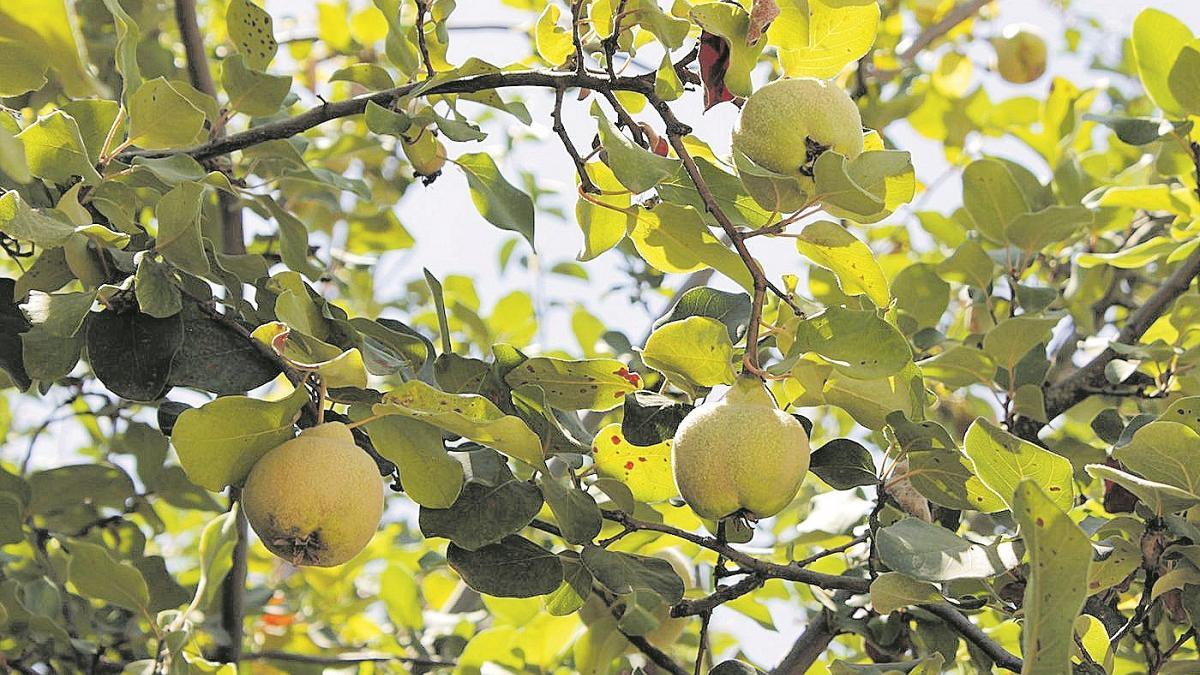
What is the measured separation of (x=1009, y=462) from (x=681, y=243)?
1.15ft

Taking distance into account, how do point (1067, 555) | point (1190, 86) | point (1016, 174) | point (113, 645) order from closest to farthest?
1. point (1067, 555)
2. point (1190, 86)
3. point (113, 645)
4. point (1016, 174)

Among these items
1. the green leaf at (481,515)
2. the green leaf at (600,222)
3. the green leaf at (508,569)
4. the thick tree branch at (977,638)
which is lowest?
the thick tree branch at (977,638)

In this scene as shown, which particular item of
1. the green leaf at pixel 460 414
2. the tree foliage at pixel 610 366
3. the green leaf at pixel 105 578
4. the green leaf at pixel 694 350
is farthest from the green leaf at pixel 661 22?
the green leaf at pixel 105 578

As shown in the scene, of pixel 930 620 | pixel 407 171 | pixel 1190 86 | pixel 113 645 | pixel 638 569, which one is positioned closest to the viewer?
pixel 638 569

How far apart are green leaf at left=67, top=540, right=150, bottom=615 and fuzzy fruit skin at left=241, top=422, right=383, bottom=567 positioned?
589 mm

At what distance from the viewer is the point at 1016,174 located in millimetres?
1984

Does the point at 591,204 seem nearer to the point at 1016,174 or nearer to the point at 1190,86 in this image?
the point at 1190,86

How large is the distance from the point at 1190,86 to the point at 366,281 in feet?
6.04

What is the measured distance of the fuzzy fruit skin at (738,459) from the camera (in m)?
Answer: 0.94

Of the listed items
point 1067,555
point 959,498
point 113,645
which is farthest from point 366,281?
point 1067,555

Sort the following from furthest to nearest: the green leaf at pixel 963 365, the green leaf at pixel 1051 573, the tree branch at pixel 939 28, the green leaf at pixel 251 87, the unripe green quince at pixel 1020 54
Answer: the unripe green quince at pixel 1020 54
the tree branch at pixel 939 28
the green leaf at pixel 963 365
the green leaf at pixel 251 87
the green leaf at pixel 1051 573

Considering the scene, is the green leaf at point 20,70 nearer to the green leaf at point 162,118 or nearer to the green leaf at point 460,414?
the green leaf at point 162,118

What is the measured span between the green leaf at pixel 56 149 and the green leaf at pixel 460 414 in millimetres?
387

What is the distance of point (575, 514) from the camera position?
112 cm
